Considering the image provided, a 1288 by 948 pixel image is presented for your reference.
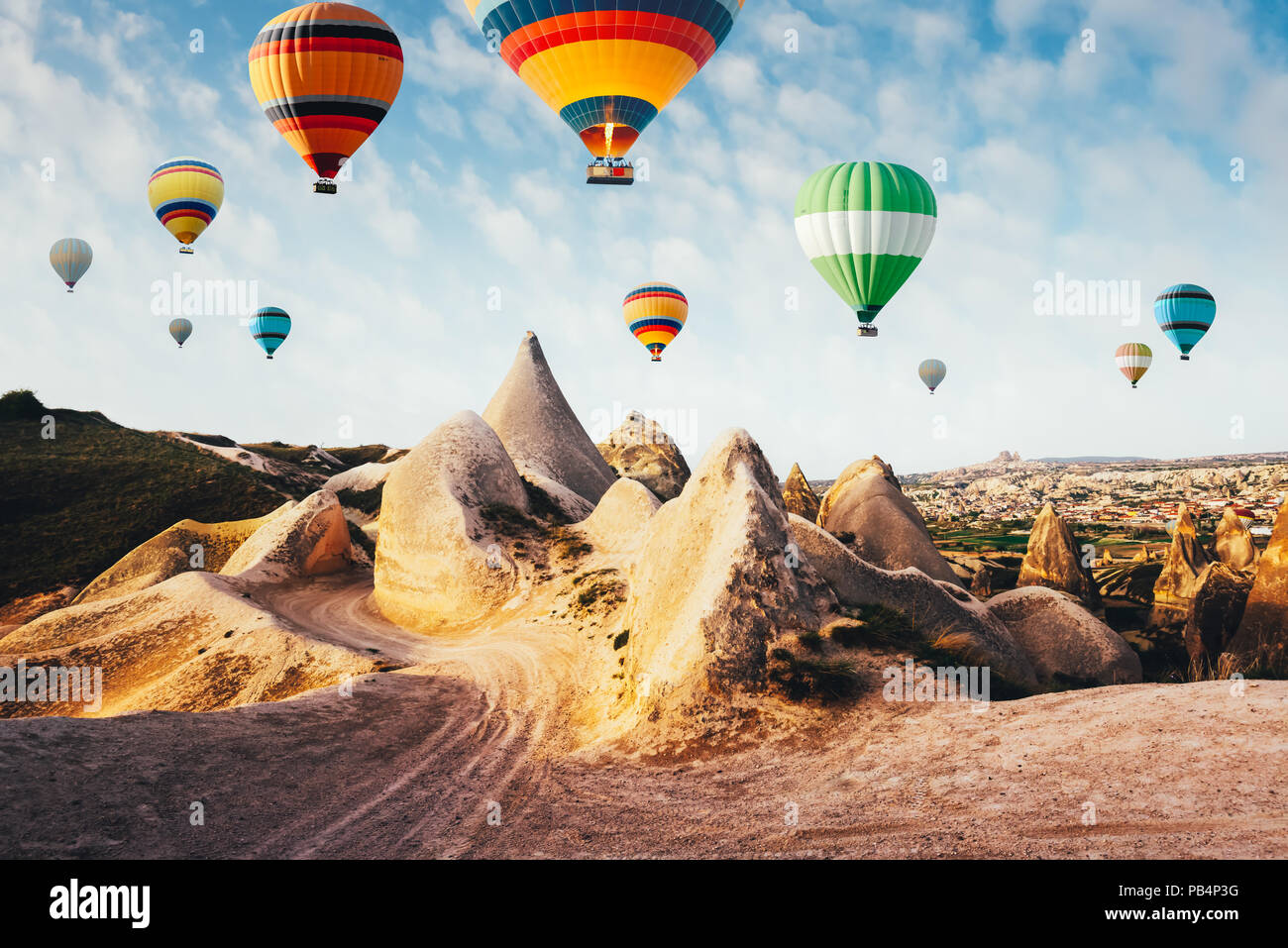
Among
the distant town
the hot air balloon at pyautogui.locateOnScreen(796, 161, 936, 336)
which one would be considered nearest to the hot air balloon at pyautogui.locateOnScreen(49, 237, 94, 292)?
the hot air balloon at pyautogui.locateOnScreen(796, 161, 936, 336)

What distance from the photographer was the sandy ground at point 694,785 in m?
11.4

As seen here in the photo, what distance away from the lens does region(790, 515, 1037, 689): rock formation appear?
23.3m

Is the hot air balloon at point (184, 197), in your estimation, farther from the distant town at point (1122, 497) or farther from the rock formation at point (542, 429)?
the distant town at point (1122, 497)

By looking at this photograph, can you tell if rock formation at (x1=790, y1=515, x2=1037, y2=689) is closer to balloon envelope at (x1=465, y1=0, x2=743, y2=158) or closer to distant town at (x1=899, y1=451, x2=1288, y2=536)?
balloon envelope at (x1=465, y1=0, x2=743, y2=158)

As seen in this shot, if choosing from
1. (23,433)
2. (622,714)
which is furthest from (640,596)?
(23,433)

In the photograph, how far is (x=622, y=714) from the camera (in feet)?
62.8

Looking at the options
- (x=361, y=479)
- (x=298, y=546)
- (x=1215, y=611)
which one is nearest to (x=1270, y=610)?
(x=1215, y=611)

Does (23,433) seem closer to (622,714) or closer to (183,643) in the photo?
(183,643)

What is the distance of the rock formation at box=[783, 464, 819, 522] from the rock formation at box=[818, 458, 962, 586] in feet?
32.2

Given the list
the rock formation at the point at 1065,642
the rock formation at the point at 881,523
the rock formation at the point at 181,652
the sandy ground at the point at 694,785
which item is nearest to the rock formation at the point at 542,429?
the rock formation at the point at 881,523

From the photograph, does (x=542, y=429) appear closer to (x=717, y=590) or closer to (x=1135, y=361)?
(x=717, y=590)

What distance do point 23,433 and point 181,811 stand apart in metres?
61.9

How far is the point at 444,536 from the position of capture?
33.6 metres

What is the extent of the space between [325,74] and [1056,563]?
41.3m
